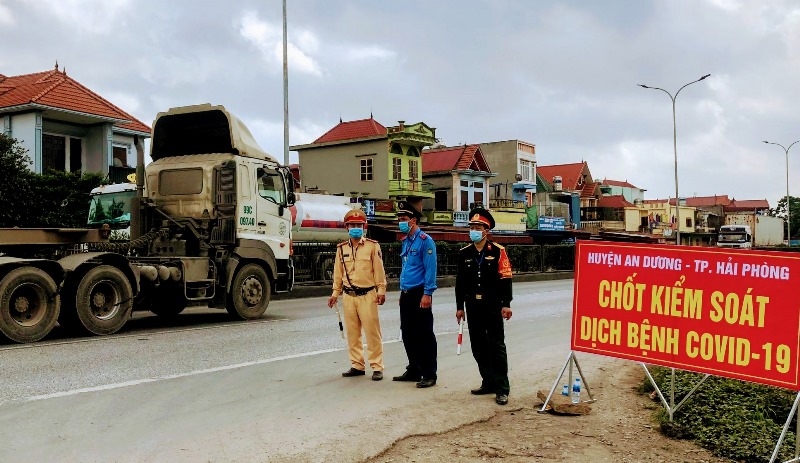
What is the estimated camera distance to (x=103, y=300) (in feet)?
36.0

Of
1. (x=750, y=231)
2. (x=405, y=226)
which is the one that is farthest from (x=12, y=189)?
(x=750, y=231)

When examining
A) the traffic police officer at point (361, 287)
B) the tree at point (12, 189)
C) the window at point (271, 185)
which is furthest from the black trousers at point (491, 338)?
the tree at point (12, 189)

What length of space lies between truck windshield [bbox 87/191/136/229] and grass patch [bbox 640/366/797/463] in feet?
52.1

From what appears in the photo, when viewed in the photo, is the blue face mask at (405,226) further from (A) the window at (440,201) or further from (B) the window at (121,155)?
(A) the window at (440,201)

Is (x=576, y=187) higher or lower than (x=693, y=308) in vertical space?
higher

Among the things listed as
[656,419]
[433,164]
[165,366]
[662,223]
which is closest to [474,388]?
[656,419]

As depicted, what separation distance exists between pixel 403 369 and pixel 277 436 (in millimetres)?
3179

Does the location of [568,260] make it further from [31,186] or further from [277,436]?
[277,436]

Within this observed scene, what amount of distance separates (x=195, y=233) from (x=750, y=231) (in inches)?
2816

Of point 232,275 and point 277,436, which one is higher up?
point 232,275

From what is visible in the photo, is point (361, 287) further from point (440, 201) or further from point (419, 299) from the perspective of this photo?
point (440, 201)

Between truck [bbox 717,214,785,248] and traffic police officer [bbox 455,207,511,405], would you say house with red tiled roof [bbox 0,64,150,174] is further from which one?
truck [bbox 717,214,785,248]

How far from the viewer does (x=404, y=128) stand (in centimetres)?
4641

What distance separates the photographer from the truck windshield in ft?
63.6
